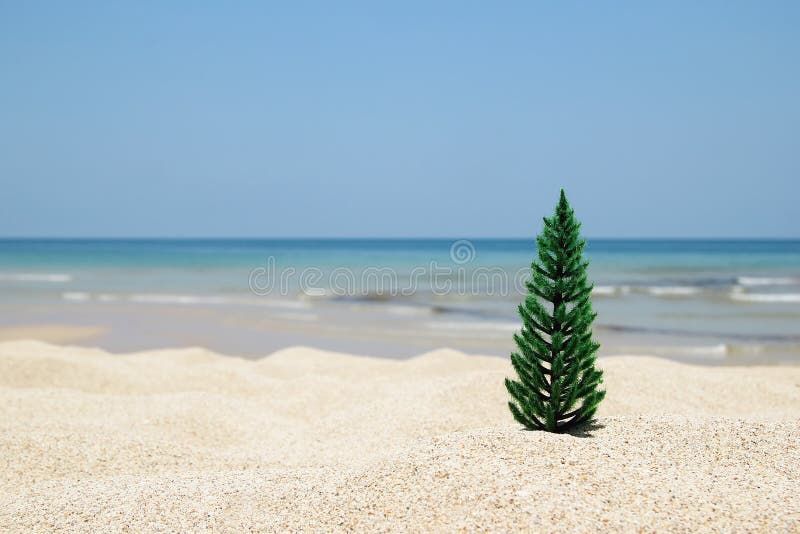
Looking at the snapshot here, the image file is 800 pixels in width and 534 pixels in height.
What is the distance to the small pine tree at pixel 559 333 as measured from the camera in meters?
6.16

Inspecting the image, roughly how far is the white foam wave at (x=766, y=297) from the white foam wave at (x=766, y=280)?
18.2 ft

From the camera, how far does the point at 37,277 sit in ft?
124

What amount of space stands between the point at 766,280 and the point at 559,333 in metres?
34.2

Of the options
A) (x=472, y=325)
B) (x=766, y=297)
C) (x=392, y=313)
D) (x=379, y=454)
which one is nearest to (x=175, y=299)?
(x=392, y=313)

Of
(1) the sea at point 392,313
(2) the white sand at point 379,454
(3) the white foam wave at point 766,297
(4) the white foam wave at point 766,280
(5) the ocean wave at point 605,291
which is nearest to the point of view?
(2) the white sand at point 379,454

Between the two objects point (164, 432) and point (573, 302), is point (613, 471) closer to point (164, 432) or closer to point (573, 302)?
point (573, 302)

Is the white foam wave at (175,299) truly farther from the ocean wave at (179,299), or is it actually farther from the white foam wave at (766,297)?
the white foam wave at (766,297)

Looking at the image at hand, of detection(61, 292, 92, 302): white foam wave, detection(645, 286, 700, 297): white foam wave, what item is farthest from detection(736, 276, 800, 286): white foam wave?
detection(61, 292, 92, 302): white foam wave

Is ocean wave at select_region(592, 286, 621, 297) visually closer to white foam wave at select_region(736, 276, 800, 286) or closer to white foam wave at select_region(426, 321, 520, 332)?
white foam wave at select_region(736, 276, 800, 286)

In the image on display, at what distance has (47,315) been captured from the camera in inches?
832

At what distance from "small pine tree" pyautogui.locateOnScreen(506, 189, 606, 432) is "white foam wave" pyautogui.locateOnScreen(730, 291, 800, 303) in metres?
23.0

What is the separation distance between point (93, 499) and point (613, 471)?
13.7 feet

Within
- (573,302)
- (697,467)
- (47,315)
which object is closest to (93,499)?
(573,302)

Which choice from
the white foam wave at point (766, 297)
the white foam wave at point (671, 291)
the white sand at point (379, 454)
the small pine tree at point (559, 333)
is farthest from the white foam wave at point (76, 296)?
the white foam wave at point (766, 297)
